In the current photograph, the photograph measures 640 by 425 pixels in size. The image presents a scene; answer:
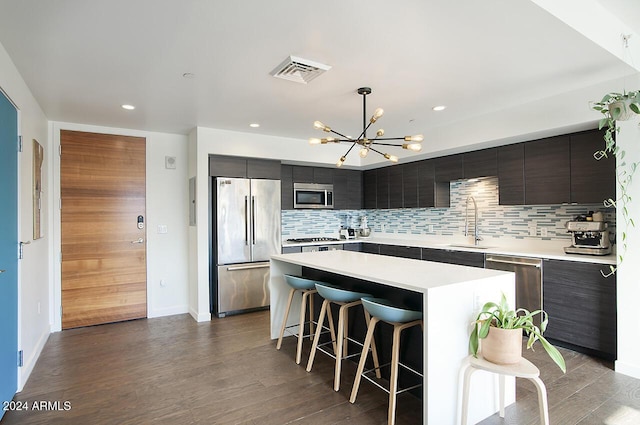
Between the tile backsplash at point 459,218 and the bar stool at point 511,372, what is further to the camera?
the tile backsplash at point 459,218

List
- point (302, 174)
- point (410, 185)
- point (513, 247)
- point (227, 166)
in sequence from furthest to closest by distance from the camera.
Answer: point (302, 174) < point (410, 185) < point (227, 166) < point (513, 247)

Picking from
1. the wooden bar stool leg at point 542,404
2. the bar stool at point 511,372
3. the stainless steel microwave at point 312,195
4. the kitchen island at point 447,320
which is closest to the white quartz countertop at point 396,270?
the kitchen island at point 447,320

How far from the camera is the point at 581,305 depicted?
3.24m

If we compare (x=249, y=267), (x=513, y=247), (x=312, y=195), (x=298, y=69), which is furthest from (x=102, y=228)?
(x=513, y=247)

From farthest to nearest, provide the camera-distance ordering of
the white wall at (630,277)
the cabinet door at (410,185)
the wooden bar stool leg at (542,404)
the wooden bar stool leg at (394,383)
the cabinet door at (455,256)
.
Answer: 1. the cabinet door at (410,185)
2. the cabinet door at (455,256)
3. the white wall at (630,277)
4. the wooden bar stool leg at (394,383)
5. the wooden bar stool leg at (542,404)

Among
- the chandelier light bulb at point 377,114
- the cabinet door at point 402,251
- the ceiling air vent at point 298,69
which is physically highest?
the ceiling air vent at point 298,69

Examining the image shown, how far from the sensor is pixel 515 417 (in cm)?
227

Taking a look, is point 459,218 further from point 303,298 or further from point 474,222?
point 303,298

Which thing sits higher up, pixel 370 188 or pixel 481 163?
pixel 481 163

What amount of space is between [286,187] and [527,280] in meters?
A: 3.34

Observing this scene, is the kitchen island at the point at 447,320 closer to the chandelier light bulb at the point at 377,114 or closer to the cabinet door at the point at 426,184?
the chandelier light bulb at the point at 377,114

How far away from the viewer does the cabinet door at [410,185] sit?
206 inches

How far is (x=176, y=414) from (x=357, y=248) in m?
3.81

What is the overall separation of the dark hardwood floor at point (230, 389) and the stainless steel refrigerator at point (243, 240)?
981mm
